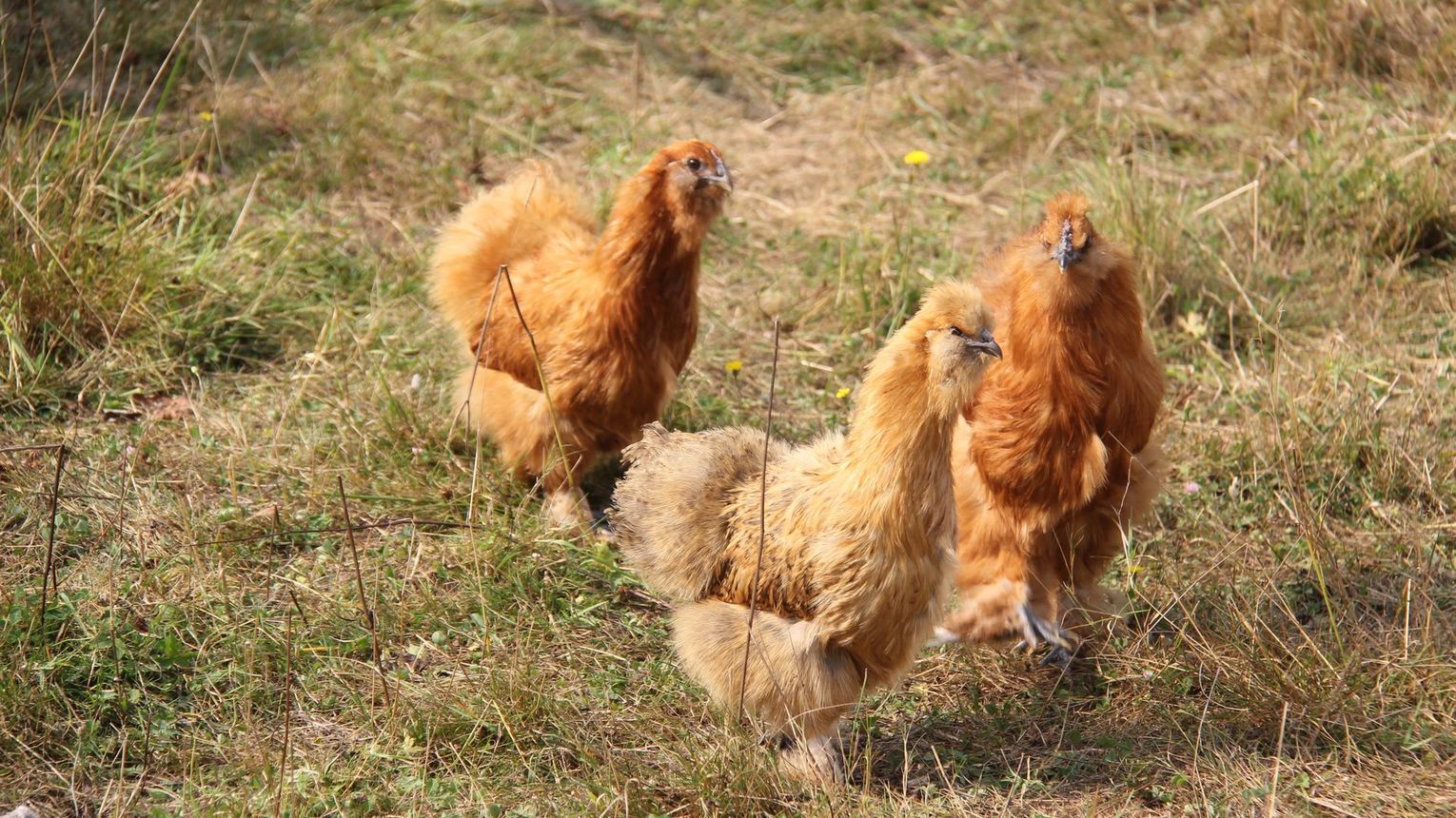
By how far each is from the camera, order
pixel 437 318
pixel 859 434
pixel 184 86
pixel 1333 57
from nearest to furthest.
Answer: pixel 859 434, pixel 437 318, pixel 184 86, pixel 1333 57

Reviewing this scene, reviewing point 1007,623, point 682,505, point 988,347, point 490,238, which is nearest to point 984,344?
point 988,347

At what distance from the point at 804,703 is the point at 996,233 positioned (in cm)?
395

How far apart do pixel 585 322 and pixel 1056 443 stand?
6.26ft

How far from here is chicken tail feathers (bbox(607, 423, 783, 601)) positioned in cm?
414

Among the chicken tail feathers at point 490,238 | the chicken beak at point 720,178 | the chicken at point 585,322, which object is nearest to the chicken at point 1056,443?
the chicken beak at point 720,178

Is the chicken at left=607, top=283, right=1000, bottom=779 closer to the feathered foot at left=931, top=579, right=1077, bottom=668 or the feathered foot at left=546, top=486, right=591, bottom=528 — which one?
the feathered foot at left=931, top=579, right=1077, bottom=668

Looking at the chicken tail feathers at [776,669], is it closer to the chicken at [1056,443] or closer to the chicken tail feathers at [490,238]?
the chicken at [1056,443]

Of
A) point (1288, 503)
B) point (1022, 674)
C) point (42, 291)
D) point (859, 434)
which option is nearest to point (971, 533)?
point (1022, 674)

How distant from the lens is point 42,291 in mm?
5473

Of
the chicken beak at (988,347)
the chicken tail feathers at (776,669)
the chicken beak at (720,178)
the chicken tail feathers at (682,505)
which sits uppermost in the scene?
the chicken beak at (988,347)

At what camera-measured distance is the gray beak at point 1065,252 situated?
4219 millimetres

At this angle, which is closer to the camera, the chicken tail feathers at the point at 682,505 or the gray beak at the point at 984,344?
the gray beak at the point at 984,344

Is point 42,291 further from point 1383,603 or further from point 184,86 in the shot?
point 1383,603

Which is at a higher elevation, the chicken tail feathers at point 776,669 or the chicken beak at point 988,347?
the chicken beak at point 988,347
